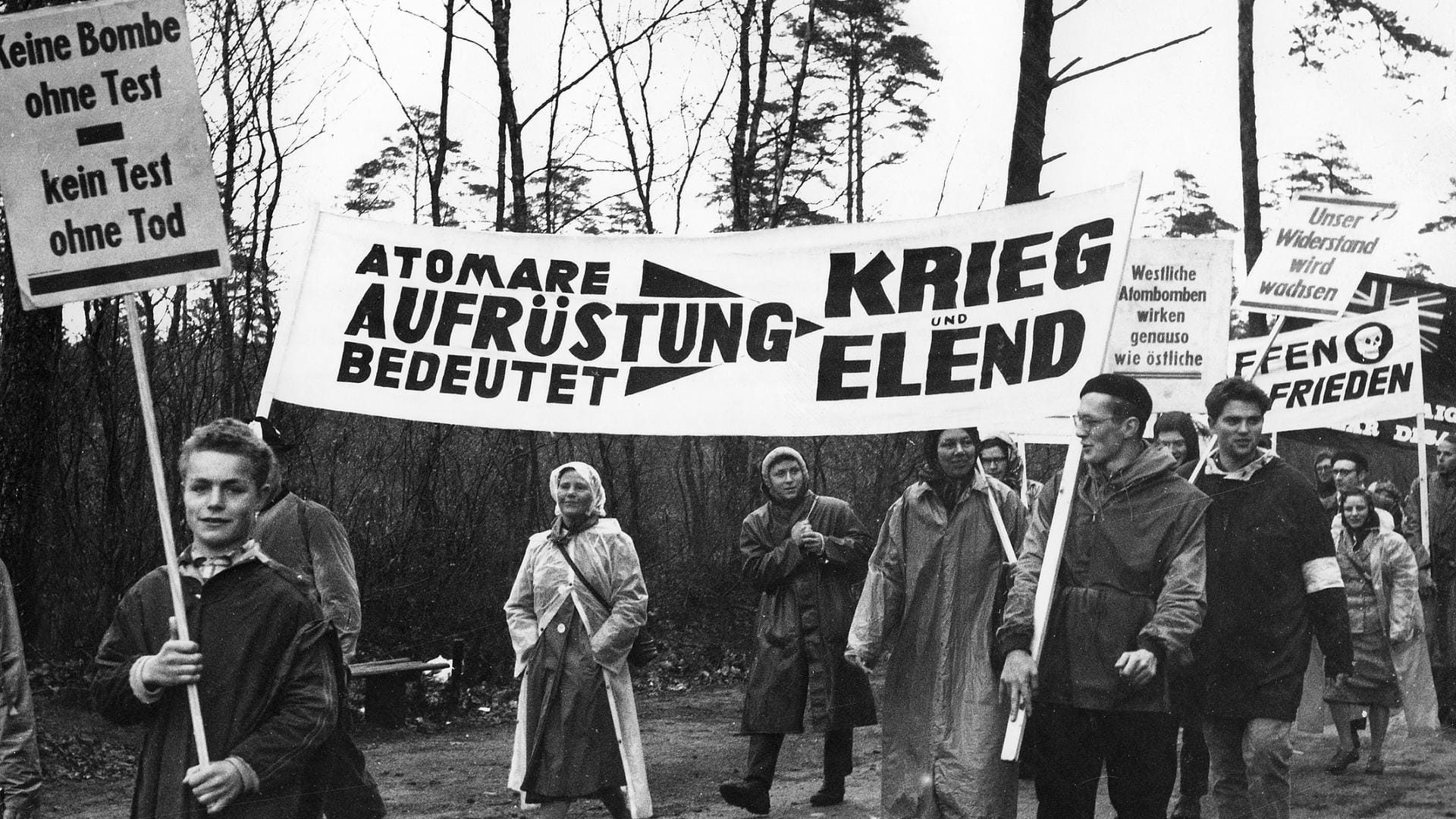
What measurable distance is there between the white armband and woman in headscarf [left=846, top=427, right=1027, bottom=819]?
1192 mm

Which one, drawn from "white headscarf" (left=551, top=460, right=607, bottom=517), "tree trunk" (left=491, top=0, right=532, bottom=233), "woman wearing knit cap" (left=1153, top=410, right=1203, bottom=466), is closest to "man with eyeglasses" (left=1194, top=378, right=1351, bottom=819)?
"woman wearing knit cap" (left=1153, top=410, right=1203, bottom=466)

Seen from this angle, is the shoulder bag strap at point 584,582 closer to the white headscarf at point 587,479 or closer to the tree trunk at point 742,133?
the white headscarf at point 587,479

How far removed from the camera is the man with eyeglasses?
604 centimetres

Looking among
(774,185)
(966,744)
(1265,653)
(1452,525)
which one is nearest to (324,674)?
(966,744)

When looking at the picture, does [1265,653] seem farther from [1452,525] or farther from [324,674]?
[1452,525]

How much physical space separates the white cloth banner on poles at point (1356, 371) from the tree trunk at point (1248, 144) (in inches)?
413

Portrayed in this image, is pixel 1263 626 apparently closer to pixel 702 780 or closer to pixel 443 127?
pixel 702 780

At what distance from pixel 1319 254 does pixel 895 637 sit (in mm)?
4350

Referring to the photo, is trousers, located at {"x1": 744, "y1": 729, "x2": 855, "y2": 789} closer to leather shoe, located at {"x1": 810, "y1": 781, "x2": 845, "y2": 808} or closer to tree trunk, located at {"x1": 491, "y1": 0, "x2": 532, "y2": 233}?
leather shoe, located at {"x1": 810, "y1": 781, "x2": 845, "y2": 808}

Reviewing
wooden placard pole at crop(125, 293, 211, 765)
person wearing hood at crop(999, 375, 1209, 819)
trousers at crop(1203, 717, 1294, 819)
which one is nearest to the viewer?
wooden placard pole at crop(125, 293, 211, 765)

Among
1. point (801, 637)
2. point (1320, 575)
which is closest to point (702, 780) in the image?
point (801, 637)

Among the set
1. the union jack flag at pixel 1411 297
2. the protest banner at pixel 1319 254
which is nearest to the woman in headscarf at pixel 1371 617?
the protest banner at pixel 1319 254

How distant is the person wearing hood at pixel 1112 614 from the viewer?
5375 mm

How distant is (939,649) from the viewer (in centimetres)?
645
